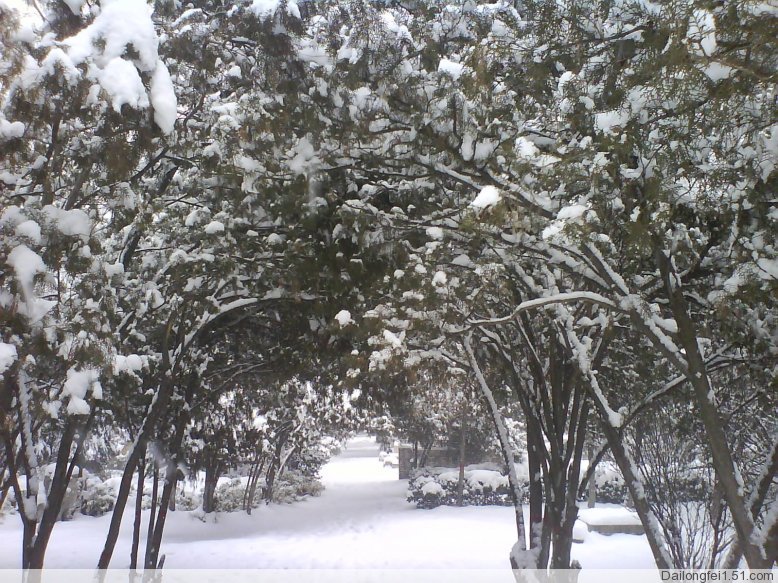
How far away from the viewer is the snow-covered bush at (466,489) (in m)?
21.7

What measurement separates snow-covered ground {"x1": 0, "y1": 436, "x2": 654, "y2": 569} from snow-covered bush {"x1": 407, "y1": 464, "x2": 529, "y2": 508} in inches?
27.6

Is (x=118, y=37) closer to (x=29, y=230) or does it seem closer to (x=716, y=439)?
(x=29, y=230)

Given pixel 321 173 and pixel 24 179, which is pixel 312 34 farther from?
pixel 24 179

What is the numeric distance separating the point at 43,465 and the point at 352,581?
10.5 meters

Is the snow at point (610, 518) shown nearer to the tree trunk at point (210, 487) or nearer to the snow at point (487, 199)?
the tree trunk at point (210, 487)

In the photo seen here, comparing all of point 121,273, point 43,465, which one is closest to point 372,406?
point 121,273

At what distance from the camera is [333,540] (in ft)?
48.5

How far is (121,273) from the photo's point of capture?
522 centimetres

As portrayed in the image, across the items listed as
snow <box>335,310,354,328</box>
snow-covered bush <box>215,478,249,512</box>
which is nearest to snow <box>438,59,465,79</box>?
snow <box>335,310,354,328</box>

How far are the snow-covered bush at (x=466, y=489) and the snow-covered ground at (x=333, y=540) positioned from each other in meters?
0.70

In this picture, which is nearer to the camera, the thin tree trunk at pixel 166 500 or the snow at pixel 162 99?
the snow at pixel 162 99

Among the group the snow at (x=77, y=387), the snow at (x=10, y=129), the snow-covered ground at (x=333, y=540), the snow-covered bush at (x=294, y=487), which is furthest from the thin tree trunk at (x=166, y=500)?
the snow-covered bush at (x=294, y=487)

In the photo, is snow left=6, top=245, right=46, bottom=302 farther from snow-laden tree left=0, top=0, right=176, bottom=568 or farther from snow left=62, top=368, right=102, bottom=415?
snow left=62, top=368, right=102, bottom=415

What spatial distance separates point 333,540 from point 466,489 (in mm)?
9098
